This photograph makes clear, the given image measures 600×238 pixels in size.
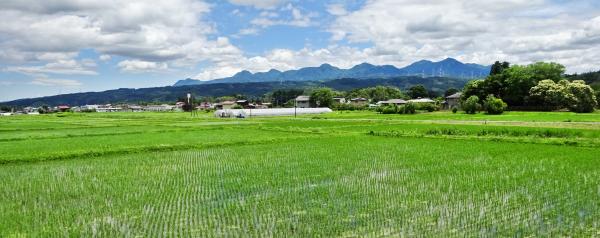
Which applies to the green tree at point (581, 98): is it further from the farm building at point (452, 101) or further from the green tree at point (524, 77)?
the farm building at point (452, 101)

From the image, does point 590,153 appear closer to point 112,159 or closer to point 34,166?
point 112,159

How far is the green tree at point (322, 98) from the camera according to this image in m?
104

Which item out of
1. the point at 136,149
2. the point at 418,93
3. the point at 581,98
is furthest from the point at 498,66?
the point at 136,149

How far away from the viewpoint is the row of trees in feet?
177

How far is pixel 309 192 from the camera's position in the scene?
10203mm

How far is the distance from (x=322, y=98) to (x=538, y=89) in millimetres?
52890

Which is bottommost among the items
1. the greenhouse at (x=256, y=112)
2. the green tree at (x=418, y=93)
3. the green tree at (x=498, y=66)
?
the greenhouse at (x=256, y=112)

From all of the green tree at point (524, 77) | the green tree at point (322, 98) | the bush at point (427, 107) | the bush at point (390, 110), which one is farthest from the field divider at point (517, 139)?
the green tree at point (322, 98)

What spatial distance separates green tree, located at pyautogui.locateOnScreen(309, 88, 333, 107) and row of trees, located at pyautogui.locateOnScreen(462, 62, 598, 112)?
Result: 39.1 metres

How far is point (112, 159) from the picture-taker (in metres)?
17.8

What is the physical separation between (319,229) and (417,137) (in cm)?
1941

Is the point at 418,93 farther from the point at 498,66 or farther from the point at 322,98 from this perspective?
the point at 498,66

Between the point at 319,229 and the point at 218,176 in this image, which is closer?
the point at 319,229

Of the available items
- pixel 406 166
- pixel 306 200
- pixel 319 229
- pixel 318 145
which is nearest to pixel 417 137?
pixel 318 145
